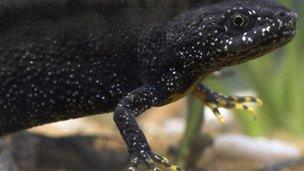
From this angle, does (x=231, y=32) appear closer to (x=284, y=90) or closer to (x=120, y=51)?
(x=120, y=51)

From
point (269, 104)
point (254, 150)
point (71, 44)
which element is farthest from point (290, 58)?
point (71, 44)

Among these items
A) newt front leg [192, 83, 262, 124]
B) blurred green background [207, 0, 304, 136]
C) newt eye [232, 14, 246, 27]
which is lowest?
blurred green background [207, 0, 304, 136]

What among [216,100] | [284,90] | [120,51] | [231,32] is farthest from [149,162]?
[284,90]

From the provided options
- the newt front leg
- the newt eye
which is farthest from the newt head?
the newt front leg

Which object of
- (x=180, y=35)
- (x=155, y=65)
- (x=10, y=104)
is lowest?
(x=10, y=104)

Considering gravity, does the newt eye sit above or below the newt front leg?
above

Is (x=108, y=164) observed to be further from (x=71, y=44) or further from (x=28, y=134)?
(x=71, y=44)

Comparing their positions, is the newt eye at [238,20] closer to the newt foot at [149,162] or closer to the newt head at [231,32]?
the newt head at [231,32]

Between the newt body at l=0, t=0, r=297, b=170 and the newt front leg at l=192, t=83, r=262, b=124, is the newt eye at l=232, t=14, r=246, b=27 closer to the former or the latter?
the newt body at l=0, t=0, r=297, b=170
